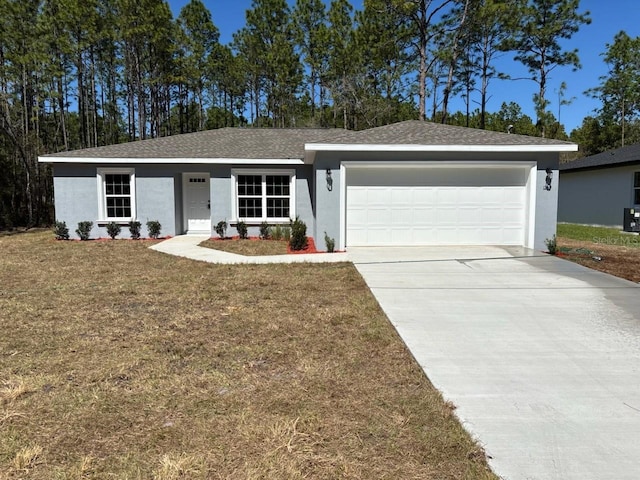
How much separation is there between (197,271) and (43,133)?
29.0 m

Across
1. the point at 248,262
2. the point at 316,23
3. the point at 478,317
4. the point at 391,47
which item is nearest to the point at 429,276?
the point at 478,317

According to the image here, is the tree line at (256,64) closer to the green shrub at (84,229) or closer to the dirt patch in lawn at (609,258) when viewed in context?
the green shrub at (84,229)

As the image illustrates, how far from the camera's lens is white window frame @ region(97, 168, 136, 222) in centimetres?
1422

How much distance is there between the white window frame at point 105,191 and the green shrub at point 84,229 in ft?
1.30

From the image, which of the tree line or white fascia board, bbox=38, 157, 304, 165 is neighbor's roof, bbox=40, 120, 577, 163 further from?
A: the tree line

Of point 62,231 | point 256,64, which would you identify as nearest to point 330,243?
point 62,231

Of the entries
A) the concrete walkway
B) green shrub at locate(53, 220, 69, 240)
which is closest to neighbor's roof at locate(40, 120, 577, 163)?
green shrub at locate(53, 220, 69, 240)

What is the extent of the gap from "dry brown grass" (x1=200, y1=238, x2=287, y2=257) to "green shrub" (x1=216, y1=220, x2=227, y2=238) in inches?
14.0

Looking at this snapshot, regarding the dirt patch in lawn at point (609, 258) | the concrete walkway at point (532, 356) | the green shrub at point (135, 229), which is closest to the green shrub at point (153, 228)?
the green shrub at point (135, 229)

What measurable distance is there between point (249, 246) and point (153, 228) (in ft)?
13.7

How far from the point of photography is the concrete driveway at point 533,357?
8.64ft

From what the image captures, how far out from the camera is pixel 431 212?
37.9 feet

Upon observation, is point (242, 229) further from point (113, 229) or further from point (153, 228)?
point (113, 229)

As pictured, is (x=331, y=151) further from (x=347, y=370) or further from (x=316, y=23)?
(x=316, y=23)
